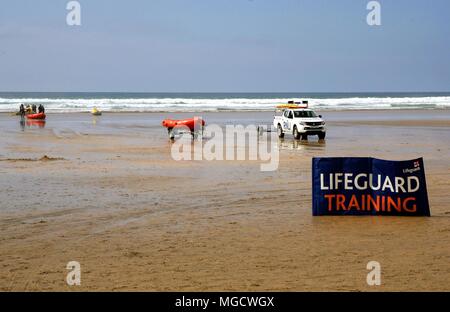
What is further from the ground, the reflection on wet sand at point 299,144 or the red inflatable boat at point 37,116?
the red inflatable boat at point 37,116

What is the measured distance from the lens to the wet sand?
7109 millimetres

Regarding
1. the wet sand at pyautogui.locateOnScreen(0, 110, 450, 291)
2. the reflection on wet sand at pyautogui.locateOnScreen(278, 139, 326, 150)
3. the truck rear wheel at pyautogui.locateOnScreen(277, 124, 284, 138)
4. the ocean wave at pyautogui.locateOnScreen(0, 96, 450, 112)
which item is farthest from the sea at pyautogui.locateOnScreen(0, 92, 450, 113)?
the wet sand at pyautogui.locateOnScreen(0, 110, 450, 291)

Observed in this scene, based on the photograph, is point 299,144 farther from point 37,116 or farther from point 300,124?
point 37,116

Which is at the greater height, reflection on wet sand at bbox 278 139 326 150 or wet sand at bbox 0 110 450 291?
reflection on wet sand at bbox 278 139 326 150

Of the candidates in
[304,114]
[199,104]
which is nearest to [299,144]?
[304,114]

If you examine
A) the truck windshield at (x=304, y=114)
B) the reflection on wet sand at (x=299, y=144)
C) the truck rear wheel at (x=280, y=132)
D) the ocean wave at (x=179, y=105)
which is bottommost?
the reflection on wet sand at (x=299, y=144)

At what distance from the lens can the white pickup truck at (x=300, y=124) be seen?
95.4ft

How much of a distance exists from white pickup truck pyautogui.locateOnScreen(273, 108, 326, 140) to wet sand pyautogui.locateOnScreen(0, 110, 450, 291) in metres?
11.6

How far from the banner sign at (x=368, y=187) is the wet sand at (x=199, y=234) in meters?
0.26

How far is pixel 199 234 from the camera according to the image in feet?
30.6

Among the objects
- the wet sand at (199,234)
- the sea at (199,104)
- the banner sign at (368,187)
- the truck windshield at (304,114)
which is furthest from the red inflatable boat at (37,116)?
the banner sign at (368,187)

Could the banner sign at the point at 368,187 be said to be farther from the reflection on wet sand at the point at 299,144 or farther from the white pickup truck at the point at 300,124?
the white pickup truck at the point at 300,124

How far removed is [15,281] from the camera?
7.00 meters

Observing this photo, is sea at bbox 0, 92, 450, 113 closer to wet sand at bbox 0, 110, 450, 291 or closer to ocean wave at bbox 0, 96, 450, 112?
ocean wave at bbox 0, 96, 450, 112
